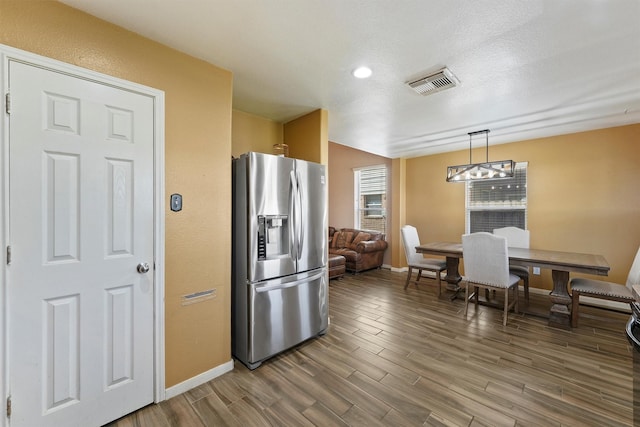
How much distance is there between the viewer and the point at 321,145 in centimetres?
294

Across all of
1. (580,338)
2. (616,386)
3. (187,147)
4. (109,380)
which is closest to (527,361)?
(616,386)

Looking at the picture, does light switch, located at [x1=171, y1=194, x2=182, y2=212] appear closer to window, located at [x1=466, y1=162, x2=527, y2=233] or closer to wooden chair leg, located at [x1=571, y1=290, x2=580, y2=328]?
wooden chair leg, located at [x1=571, y1=290, x2=580, y2=328]

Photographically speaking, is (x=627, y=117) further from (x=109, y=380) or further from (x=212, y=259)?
(x=109, y=380)

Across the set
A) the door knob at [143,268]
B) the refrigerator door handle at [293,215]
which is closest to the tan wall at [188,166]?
the door knob at [143,268]

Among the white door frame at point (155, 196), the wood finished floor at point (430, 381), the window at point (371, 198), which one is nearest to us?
the white door frame at point (155, 196)

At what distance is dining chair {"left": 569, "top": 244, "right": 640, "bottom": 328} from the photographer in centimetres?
275

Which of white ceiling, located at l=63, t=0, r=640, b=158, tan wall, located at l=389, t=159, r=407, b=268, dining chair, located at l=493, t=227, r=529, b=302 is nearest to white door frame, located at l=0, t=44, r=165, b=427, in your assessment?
white ceiling, located at l=63, t=0, r=640, b=158

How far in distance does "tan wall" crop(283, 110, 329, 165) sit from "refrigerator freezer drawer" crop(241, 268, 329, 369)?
4.34 ft

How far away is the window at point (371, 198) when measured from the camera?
20.6 feet

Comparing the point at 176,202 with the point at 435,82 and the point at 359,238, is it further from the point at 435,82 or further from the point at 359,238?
the point at 359,238

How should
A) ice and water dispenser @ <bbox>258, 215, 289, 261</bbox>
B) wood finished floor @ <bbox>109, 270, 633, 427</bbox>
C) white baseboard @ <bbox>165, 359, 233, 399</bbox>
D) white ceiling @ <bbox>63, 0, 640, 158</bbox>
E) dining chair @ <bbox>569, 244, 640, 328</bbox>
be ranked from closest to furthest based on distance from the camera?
white ceiling @ <bbox>63, 0, 640, 158</bbox>
wood finished floor @ <bbox>109, 270, 633, 427</bbox>
white baseboard @ <bbox>165, 359, 233, 399</bbox>
ice and water dispenser @ <bbox>258, 215, 289, 261</bbox>
dining chair @ <bbox>569, 244, 640, 328</bbox>

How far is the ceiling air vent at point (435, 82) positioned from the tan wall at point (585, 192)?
295 cm

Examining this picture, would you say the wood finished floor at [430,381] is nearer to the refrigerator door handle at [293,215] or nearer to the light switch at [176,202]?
the refrigerator door handle at [293,215]

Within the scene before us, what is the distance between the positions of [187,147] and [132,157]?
37cm
